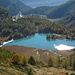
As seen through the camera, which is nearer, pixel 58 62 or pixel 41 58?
pixel 58 62

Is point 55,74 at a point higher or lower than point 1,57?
lower

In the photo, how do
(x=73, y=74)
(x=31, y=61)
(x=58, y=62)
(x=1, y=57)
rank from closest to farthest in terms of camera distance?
(x=73, y=74)
(x=1, y=57)
(x=31, y=61)
(x=58, y=62)

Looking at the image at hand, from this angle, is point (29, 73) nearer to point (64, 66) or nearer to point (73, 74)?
point (73, 74)

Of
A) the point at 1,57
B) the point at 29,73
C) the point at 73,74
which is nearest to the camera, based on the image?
the point at 29,73

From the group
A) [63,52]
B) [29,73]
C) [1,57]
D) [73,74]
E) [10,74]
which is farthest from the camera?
[63,52]

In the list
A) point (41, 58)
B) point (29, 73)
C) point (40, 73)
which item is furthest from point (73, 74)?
point (41, 58)

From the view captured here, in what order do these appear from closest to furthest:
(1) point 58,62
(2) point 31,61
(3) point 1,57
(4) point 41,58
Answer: (3) point 1,57, (2) point 31,61, (1) point 58,62, (4) point 41,58

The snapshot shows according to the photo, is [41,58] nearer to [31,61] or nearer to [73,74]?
[31,61]

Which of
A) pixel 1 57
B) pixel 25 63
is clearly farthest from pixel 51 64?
pixel 1 57

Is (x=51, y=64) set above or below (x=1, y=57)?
below
